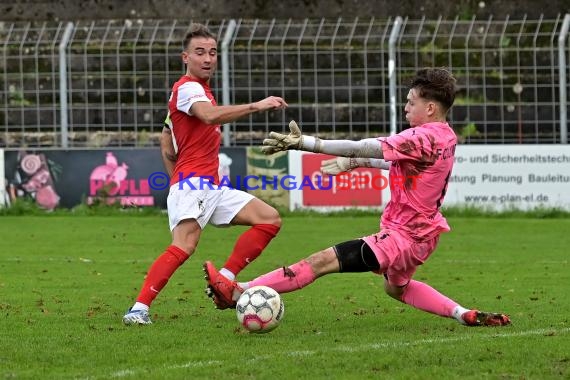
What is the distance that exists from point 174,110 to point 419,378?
3274 millimetres

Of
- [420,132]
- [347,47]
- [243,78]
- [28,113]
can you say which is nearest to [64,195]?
[28,113]

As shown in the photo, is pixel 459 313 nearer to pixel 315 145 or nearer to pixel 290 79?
pixel 315 145

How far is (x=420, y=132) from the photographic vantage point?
25.6 ft

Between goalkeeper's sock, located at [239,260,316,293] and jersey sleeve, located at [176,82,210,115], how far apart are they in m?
1.30

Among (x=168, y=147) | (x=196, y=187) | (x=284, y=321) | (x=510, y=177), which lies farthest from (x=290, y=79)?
(x=284, y=321)

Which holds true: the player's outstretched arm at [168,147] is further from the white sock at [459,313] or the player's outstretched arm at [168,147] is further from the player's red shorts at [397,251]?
the white sock at [459,313]

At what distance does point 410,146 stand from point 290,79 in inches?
527

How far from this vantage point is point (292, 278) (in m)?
7.94

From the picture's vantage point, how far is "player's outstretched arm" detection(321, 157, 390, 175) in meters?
7.66

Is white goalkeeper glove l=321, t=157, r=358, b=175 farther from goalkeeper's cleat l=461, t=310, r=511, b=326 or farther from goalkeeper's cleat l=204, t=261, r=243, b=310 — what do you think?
goalkeeper's cleat l=461, t=310, r=511, b=326

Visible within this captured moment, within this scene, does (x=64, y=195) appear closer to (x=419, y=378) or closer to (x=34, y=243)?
(x=34, y=243)

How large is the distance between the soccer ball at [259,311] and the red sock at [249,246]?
44.9 inches

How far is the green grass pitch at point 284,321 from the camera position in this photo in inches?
254

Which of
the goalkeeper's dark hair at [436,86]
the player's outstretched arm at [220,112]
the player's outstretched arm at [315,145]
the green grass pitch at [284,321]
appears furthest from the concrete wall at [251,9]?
the player's outstretched arm at [315,145]
